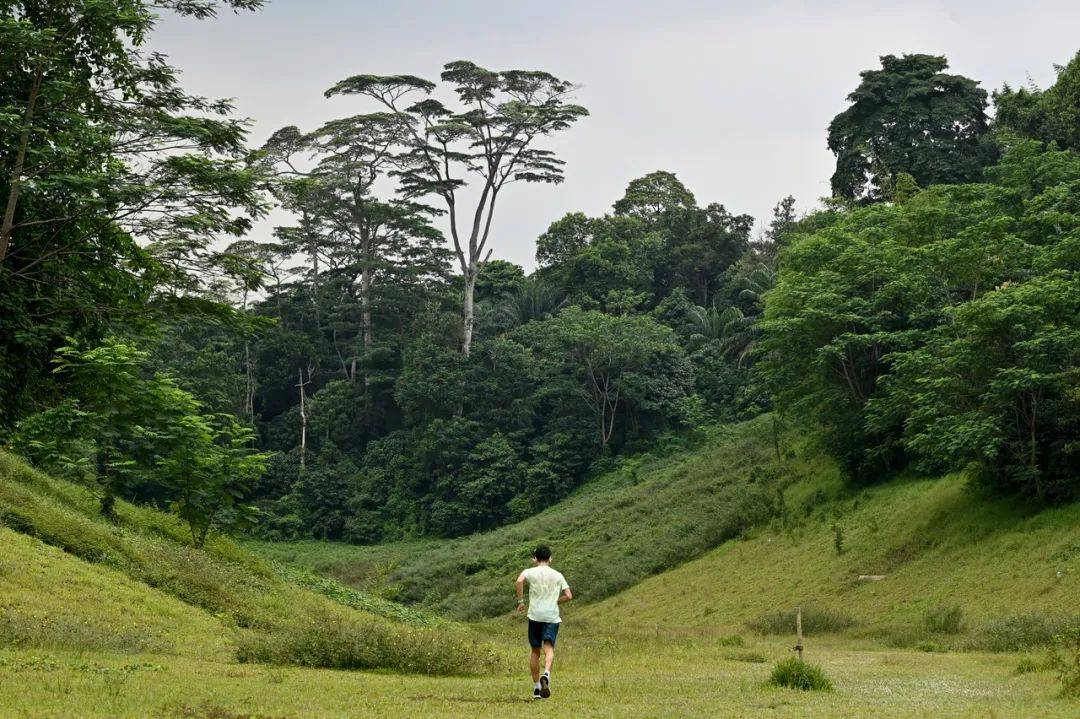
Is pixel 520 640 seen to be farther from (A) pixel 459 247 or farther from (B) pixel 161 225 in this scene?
(A) pixel 459 247

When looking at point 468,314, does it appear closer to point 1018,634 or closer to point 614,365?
point 614,365

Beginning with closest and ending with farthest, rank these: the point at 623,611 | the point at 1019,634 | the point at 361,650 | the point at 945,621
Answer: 1. the point at 361,650
2. the point at 1019,634
3. the point at 945,621
4. the point at 623,611

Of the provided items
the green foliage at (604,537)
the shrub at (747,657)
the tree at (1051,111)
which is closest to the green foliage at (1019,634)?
the shrub at (747,657)

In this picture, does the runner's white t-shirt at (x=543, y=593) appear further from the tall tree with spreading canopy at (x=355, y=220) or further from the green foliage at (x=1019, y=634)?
the tall tree with spreading canopy at (x=355, y=220)

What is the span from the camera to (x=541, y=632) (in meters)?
10.6

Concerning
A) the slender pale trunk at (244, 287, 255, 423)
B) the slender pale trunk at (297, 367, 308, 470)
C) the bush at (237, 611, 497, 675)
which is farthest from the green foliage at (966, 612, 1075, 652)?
the slender pale trunk at (244, 287, 255, 423)

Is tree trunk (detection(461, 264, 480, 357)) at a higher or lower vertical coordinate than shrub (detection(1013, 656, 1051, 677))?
higher

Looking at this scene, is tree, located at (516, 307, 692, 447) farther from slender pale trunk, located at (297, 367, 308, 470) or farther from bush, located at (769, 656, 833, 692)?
bush, located at (769, 656, 833, 692)

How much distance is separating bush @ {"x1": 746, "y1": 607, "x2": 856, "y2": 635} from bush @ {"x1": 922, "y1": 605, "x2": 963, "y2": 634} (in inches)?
76.0

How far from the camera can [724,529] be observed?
38438 millimetres

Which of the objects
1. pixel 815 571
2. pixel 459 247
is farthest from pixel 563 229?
pixel 815 571

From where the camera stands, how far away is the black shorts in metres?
10.6

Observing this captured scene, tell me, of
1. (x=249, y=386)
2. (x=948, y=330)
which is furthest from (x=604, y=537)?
Answer: (x=249, y=386)

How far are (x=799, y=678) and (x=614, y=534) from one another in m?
31.2
